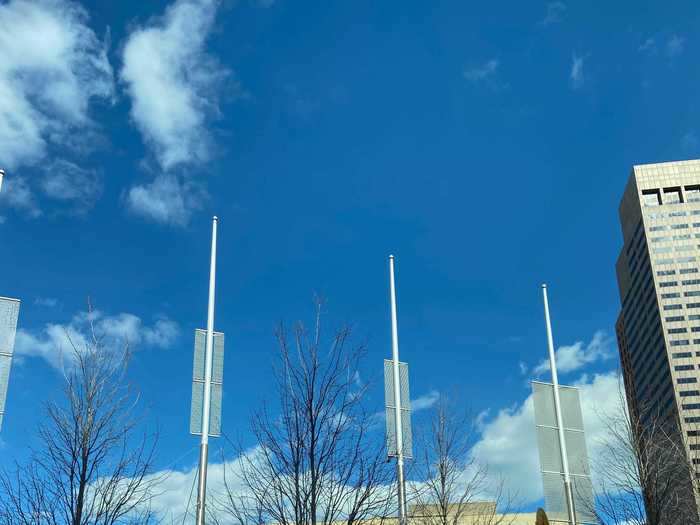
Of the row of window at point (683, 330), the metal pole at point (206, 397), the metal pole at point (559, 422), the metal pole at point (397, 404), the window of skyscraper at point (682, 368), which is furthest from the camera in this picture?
the row of window at point (683, 330)

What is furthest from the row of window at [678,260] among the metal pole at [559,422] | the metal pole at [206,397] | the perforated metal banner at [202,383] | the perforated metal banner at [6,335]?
the perforated metal banner at [6,335]

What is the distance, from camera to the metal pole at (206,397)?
56.7 feet

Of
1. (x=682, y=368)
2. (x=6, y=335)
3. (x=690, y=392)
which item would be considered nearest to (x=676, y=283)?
(x=682, y=368)

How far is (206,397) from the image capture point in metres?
19.0

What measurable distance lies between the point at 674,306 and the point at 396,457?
499 ft

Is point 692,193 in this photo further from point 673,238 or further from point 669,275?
point 669,275

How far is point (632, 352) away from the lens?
17588 centimetres

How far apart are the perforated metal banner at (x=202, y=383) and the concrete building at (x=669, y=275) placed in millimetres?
Answer: 147396

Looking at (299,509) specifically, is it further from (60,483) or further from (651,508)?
(651,508)

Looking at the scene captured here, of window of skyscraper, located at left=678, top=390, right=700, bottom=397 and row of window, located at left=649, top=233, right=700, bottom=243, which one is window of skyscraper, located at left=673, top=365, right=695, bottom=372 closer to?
window of skyscraper, located at left=678, top=390, right=700, bottom=397

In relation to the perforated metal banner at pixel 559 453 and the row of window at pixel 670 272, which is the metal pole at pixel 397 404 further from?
the row of window at pixel 670 272

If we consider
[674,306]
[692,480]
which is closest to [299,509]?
[692,480]

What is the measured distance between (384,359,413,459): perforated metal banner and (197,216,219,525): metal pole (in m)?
4.96

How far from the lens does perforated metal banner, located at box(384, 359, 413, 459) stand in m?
21.7
